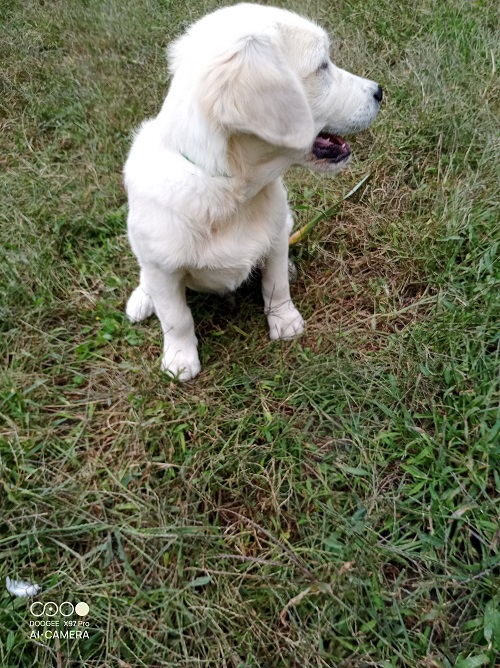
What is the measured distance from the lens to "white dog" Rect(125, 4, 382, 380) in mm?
1405

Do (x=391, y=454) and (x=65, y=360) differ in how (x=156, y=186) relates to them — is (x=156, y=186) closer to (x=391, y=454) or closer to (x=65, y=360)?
(x=65, y=360)

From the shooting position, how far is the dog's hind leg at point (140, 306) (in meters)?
2.39

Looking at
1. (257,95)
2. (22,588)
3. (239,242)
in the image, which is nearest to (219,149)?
(257,95)

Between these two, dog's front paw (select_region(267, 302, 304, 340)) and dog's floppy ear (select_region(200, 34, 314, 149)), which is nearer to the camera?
dog's floppy ear (select_region(200, 34, 314, 149))

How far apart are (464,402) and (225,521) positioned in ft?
3.01

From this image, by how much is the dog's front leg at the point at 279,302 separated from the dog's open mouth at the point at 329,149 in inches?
12.7

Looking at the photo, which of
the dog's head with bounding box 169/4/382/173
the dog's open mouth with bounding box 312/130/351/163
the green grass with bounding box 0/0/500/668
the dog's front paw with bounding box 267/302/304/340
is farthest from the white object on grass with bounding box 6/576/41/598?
the dog's open mouth with bounding box 312/130/351/163

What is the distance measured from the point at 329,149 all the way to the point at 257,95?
641mm

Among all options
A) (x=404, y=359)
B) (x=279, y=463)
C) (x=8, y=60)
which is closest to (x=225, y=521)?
(x=279, y=463)

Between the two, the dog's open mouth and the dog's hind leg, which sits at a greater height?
the dog's open mouth

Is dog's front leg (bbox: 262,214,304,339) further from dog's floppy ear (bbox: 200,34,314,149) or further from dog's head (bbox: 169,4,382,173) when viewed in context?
dog's floppy ear (bbox: 200,34,314,149)

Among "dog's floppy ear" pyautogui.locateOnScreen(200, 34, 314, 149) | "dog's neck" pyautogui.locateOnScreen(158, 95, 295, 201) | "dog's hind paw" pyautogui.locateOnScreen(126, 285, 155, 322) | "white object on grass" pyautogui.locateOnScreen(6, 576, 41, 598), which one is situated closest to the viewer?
"dog's floppy ear" pyautogui.locateOnScreen(200, 34, 314, 149)

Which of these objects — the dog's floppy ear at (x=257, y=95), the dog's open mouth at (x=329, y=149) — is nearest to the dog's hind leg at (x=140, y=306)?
the dog's open mouth at (x=329, y=149)

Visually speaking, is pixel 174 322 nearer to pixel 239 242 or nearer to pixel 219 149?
pixel 239 242
